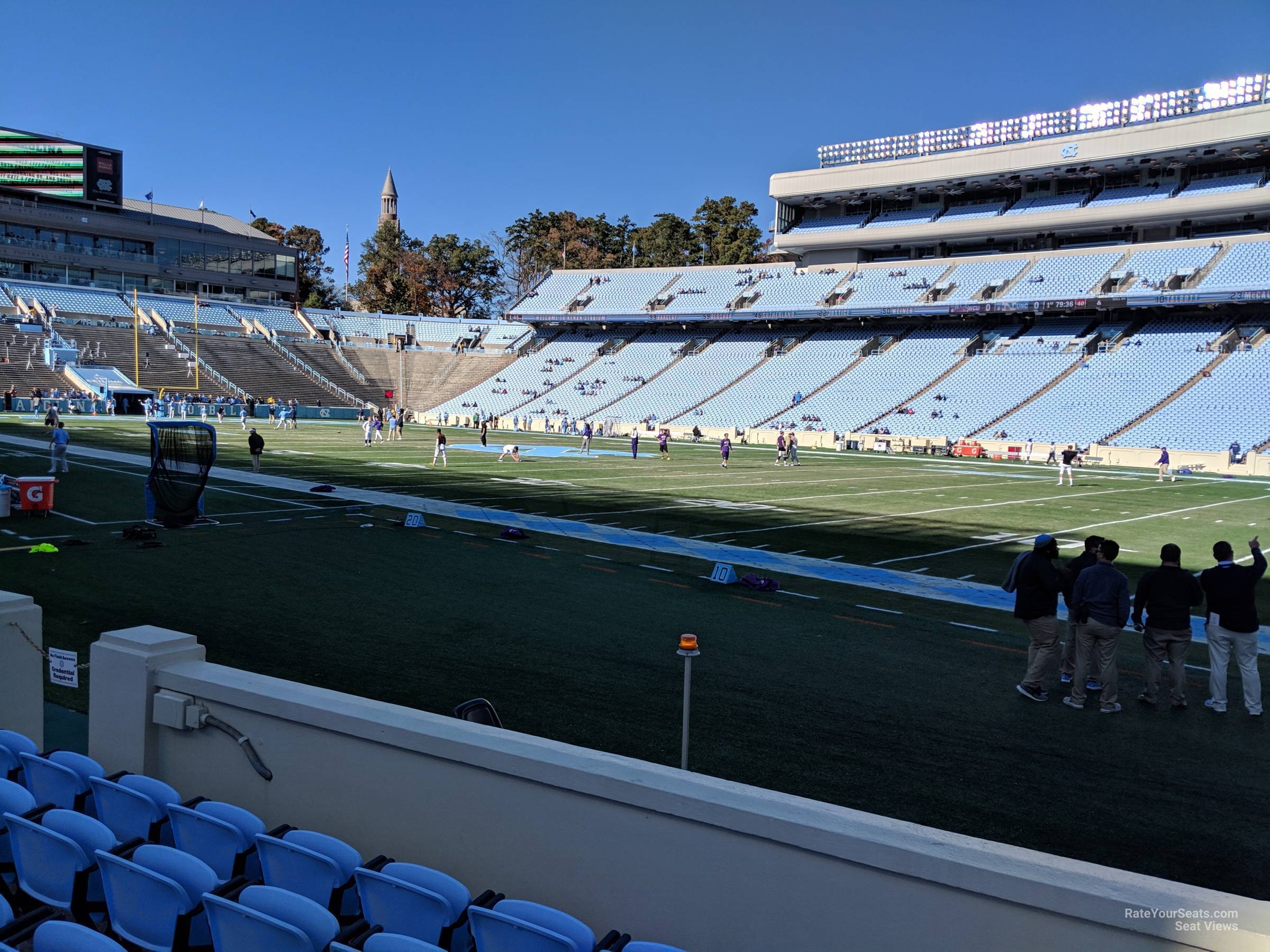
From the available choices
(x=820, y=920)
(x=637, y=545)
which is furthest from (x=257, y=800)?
(x=637, y=545)

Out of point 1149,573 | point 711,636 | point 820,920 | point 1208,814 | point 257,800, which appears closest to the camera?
point 820,920

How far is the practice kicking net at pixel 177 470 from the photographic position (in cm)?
1862

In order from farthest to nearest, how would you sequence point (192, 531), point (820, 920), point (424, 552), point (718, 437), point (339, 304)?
point (339, 304)
point (718, 437)
point (192, 531)
point (424, 552)
point (820, 920)

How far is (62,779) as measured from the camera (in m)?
4.81

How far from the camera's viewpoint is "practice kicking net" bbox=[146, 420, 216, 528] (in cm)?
1862

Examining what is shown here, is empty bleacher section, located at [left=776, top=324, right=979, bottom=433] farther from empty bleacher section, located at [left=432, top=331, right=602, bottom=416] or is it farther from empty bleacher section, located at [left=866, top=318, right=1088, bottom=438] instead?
empty bleacher section, located at [left=432, top=331, right=602, bottom=416]

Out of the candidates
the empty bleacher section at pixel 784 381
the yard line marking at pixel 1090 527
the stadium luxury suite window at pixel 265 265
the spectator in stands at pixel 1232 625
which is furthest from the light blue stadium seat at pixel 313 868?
the stadium luxury suite window at pixel 265 265

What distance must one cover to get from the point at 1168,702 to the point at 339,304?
420 ft

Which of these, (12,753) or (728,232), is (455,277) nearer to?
(728,232)

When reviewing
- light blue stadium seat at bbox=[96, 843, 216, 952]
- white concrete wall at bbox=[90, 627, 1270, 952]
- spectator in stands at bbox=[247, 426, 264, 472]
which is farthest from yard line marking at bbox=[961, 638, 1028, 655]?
spectator in stands at bbox=[247, 426, 264, 472]

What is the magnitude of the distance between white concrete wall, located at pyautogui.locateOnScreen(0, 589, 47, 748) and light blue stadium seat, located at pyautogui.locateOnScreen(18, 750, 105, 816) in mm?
1332

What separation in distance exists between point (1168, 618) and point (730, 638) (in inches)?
195

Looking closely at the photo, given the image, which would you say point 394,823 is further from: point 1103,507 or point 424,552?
point 1103,507

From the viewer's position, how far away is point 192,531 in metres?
18.6
